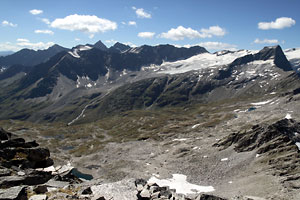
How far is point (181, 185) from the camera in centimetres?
7781

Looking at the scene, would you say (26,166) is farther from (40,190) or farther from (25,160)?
(40,190)

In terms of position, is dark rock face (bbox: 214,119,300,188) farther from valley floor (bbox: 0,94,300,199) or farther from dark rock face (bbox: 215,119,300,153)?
valley floor (bbox: 0,94,300,199)

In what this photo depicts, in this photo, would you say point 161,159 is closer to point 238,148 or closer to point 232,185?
point 238,148

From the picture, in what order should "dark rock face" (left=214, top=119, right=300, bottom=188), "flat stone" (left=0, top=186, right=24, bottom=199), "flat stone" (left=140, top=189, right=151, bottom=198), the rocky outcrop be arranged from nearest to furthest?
"flat stone" (left=0, top=186, right=24, bottom=199) < "flat stone" (left=140, top=189, right=151, bottom=198) < the rocky outcrop < "dark rock face" (left=214, top=119, right=300, bottom=188)

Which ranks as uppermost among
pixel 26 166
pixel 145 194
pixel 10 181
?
pixel 10 181

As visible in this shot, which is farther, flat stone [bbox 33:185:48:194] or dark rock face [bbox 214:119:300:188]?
dark rock face [bbox 214:119:300:188]

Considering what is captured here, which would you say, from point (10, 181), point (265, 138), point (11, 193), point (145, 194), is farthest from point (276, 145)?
point (11, 193)

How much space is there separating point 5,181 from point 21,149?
15436 millimetres

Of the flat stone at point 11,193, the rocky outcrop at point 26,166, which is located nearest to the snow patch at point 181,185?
the rocky outcrop at point 26,166

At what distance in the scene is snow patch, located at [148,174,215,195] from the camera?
71.6 meters

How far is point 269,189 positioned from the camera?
185 feet

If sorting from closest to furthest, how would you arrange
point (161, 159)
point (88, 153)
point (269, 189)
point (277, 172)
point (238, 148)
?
point (269, 189) → point (277, 172) → point (238, 148) → point (161, 159) → point (88, 153)

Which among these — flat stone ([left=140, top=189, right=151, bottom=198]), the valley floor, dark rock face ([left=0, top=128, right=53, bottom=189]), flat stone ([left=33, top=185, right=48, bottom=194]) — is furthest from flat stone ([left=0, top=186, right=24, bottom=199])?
the valley floor

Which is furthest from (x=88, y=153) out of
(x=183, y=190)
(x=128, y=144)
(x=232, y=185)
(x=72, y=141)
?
(x=232, y=185)
